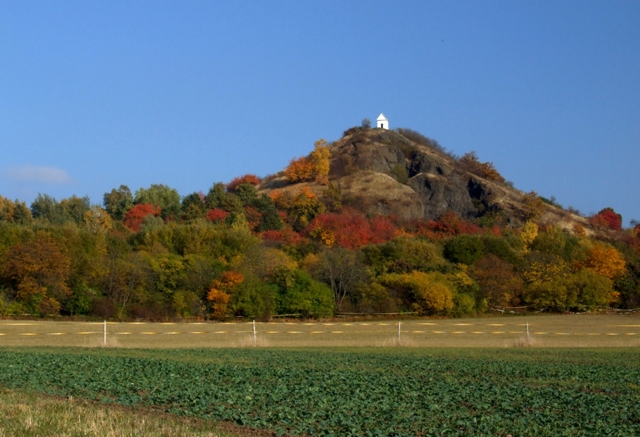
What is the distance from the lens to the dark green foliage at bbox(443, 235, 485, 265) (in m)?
78.4

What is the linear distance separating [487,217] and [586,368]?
10893cm

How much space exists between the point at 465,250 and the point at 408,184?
215 feet

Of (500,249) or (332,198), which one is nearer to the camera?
(500,249)

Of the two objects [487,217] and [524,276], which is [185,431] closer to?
[524,276]

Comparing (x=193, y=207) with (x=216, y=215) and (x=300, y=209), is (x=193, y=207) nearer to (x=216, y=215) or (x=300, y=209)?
(x=216, y=215)

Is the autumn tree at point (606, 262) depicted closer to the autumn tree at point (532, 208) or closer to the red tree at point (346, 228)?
the red tree at point (346, 228)

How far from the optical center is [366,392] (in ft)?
50.8

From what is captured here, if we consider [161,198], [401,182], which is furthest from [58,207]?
[401,182]

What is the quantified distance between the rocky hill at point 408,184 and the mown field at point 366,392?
10163cm

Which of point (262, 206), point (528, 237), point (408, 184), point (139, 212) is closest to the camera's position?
point (528, 237)

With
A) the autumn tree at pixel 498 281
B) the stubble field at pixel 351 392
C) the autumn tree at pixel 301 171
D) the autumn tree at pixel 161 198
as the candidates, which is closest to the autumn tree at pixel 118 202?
the autumn tree at pixel 161 198

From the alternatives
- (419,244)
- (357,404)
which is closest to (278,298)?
(419,244)

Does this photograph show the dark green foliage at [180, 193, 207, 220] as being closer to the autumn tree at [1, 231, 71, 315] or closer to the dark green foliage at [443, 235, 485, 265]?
the dark green foliage at [443, 235, 485, 265]

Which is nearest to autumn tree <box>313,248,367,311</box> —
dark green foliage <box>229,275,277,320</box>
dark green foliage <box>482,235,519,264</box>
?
dark green foliage <box>229,275,277,320</box>
